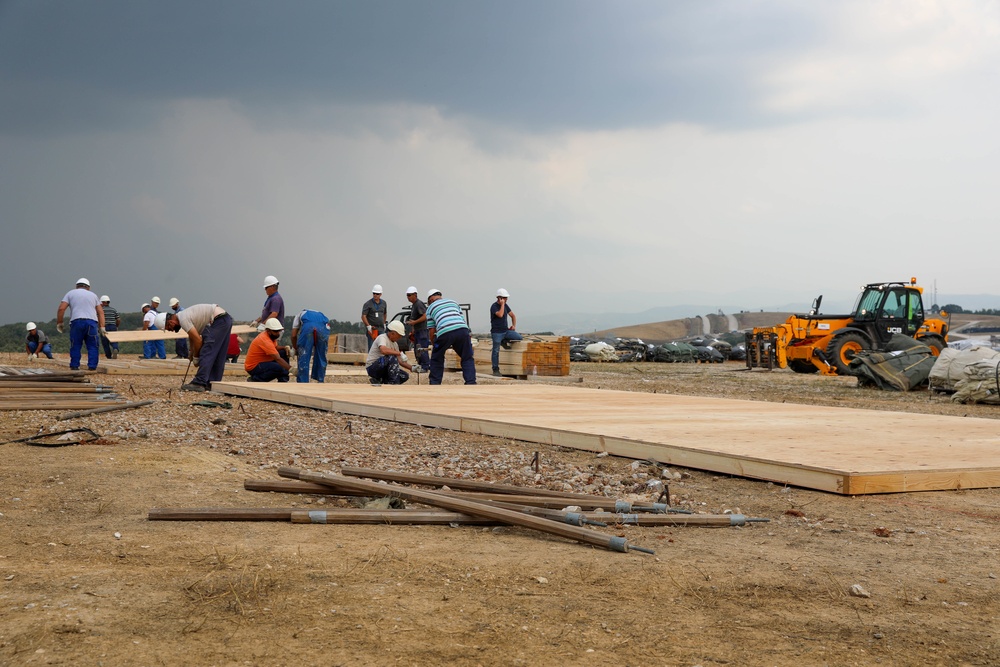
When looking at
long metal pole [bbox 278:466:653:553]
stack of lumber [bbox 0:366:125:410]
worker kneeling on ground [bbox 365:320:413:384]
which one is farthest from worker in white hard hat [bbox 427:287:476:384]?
long metal pole [bbox 278:466:653:553]

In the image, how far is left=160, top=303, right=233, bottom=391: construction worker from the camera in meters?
10.6

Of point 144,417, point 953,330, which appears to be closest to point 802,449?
point 144,417

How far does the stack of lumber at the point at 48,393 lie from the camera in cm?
894

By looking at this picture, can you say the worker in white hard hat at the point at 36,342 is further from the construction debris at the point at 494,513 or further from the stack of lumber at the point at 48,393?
the construction debris at the point at 494,513

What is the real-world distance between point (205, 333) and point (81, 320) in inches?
196

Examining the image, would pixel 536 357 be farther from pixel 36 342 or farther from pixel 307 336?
pixel 36 342

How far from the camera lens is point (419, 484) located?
4.95m

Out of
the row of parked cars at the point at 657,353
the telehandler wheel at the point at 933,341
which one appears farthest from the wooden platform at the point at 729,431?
the row of parked cars at the point at 657,353

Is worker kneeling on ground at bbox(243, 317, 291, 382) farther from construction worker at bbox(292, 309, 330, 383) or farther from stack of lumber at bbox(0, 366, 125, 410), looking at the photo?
stack of lumber at bbox(0, 366, 125, 410)

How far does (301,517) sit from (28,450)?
11.2ft

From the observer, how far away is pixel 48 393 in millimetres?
9945

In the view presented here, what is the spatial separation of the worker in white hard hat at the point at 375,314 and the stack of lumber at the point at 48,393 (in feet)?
18.7

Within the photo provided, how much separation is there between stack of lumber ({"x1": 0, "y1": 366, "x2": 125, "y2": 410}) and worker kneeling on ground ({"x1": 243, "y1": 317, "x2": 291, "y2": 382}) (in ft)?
6.21

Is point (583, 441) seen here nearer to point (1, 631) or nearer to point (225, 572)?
point (225, 572)
